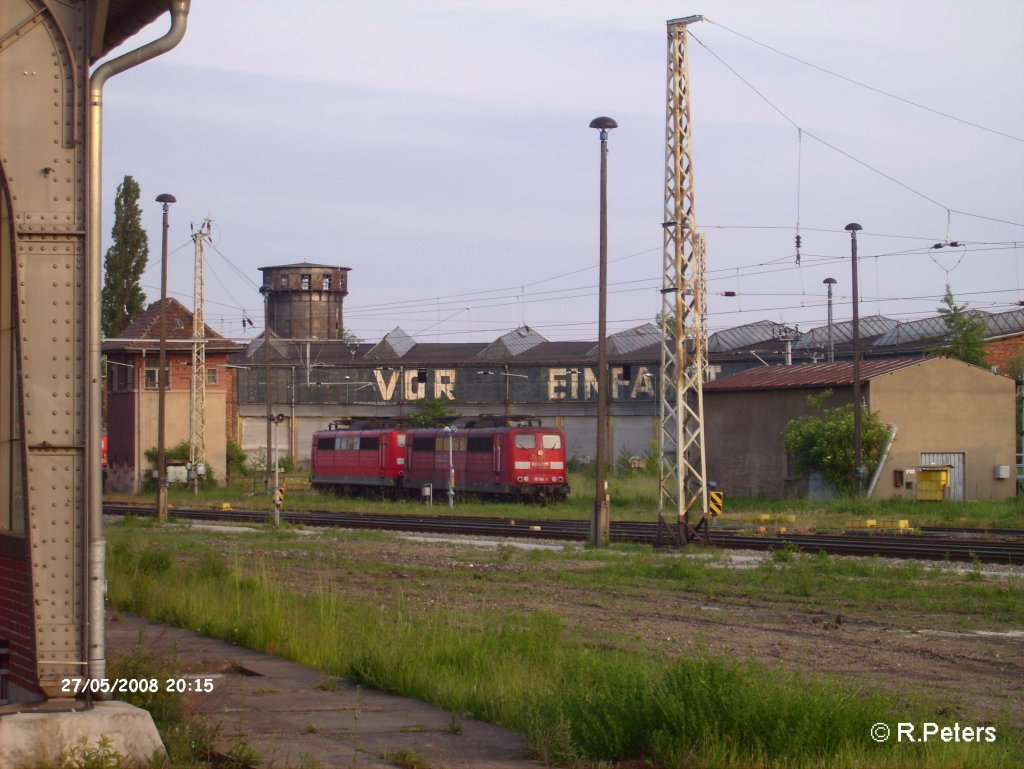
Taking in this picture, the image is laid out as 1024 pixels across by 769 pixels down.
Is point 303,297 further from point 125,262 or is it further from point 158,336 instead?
point 158,336

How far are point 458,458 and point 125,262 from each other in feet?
97.8

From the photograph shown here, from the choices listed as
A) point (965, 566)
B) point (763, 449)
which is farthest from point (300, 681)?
point (763, 449)

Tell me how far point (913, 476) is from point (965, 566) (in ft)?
66.2

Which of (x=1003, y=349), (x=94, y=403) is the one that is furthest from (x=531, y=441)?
(x=1003, y=349)

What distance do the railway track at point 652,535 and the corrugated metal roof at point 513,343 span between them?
44.6 metres

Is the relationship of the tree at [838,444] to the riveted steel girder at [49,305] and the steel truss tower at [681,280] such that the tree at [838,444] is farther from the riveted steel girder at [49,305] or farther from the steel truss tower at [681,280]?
the riveted steel girder at [49,305]

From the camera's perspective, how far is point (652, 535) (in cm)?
2855

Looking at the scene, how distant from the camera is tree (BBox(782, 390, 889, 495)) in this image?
40.4 metres

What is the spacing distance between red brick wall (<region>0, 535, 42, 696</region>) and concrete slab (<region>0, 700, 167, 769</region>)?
0.49 m

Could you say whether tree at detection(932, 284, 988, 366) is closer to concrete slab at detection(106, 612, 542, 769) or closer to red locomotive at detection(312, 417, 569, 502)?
red locomotive at detection(312, 417, 569, 502)

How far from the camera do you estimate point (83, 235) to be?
767 cm

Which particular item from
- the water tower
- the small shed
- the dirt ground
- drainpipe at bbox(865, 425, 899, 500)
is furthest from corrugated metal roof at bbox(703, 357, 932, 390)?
the water tower

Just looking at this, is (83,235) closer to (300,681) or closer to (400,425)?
(300,681)

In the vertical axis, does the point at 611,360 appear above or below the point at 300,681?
above
